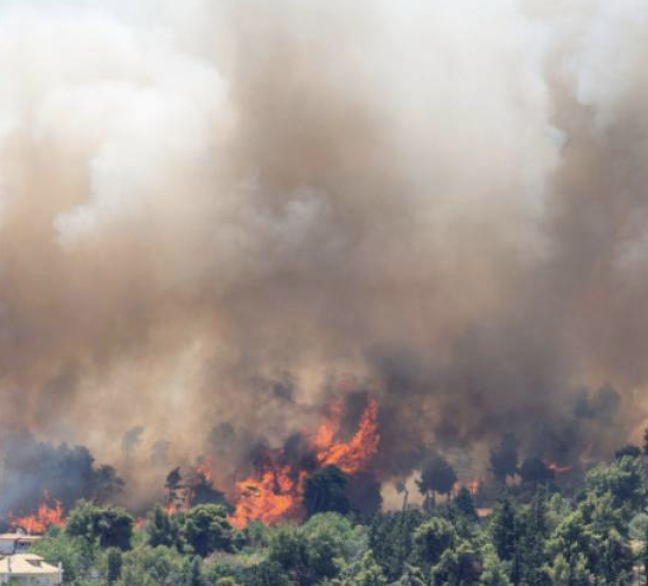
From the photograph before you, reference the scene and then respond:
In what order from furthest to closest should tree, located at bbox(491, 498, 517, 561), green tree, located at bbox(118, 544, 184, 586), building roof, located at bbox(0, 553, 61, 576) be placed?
building roof, located at bbox(0, 553, 61, 576) < green tree, located at bbox(118, 544, 184, 586) < tree, located at bbox(491, 498, 517, 561)

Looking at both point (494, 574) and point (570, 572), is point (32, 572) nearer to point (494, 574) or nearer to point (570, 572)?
point (494, 574)

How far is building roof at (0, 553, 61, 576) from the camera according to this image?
190625 mm

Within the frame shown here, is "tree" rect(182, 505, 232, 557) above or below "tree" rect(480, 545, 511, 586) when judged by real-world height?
above

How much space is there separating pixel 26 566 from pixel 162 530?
12.0 m

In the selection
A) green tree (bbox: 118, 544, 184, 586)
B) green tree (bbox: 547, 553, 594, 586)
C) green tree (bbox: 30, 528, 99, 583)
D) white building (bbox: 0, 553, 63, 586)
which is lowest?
green tree (bbox: 547, 553, 594, 586)

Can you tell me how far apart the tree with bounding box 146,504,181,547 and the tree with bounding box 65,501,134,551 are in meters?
2.64

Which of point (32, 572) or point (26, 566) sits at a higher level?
point (26, 566)

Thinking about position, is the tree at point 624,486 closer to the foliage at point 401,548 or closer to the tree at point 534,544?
the foliage at point 401,548

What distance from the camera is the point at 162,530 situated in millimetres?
195750

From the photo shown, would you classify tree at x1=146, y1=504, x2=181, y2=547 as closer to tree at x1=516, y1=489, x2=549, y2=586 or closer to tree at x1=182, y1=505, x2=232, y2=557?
tree at x1=182, y1=505, x2=232, y2=557

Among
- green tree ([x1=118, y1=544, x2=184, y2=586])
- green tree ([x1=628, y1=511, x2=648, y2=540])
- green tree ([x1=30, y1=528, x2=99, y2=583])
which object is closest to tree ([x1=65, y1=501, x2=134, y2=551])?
green tree ([x1=30, y1=528, x2=99, y2=583])

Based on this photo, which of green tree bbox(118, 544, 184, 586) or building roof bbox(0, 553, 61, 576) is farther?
building roof bbox(0, 553, 61, 576)

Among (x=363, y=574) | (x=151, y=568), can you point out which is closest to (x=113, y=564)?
(x=151, y=568)

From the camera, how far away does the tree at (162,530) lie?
7682 inches
